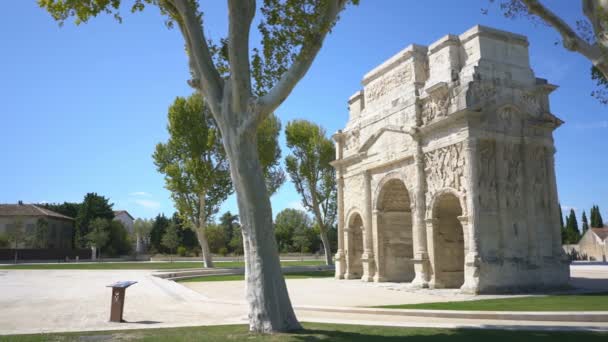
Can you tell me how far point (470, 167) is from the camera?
49.1ft

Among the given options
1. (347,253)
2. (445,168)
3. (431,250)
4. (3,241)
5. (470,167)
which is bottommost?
(347,253)

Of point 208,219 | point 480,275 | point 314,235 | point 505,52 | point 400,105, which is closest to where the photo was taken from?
point 480,275

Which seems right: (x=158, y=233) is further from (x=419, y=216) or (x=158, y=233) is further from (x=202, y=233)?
(x=419, y=216)

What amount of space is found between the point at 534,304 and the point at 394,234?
9201 mm

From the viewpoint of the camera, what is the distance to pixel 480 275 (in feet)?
47.2

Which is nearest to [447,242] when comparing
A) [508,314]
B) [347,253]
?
[347,253]

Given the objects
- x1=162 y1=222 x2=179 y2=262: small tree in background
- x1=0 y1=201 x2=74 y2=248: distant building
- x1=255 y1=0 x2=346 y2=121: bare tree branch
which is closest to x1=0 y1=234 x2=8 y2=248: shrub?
x1=0 y1=201 x2=74 y2=248: distant building

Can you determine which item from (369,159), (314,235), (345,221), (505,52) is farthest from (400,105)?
(314,235)

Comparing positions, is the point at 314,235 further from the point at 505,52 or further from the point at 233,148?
the point at 233,148

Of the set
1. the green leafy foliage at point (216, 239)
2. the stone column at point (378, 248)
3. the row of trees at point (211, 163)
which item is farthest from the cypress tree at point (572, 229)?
the stone column at point (378, 248)

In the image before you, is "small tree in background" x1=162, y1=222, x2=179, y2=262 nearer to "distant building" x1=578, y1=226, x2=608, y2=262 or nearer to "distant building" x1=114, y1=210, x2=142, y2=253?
"distant building" x1=114, y1=210, x2=142, y2=253

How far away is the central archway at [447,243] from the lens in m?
16.7

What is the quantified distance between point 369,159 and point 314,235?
42.9 metres

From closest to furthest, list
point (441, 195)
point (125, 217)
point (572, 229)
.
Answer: point (441, 195) < point (572, 229) < point (125, 217)
